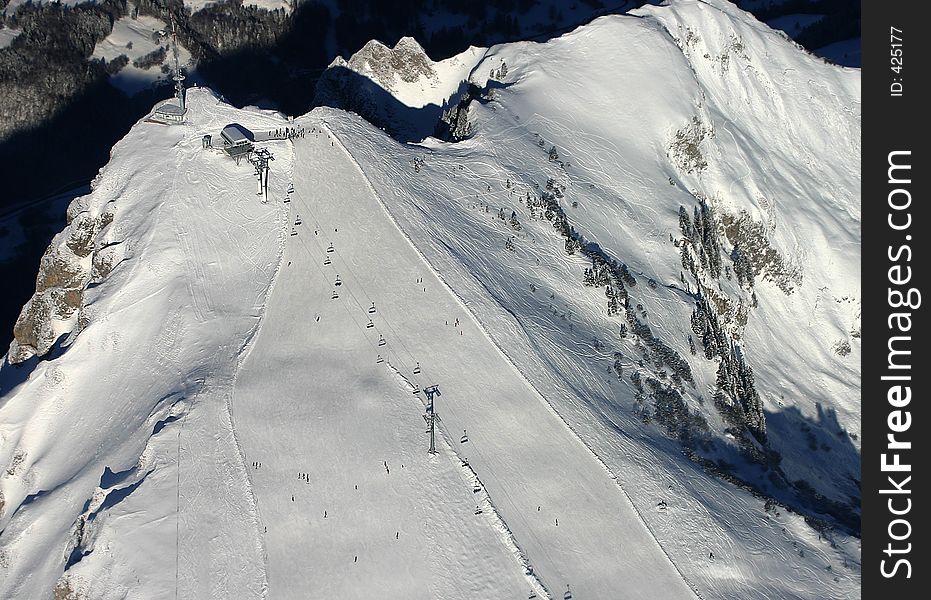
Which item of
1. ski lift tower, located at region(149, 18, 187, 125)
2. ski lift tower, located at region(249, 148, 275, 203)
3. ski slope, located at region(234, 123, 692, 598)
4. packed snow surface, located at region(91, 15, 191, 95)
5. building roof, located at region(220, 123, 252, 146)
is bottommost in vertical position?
ski slope, located at region(234, 123, 692, 598)

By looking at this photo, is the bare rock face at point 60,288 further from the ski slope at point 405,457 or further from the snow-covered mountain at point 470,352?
the ski slope at point 405,457

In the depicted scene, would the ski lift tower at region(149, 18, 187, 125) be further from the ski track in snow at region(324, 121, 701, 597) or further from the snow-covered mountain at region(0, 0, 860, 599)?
the ski track in snow at region(324, 121, 701, 597)

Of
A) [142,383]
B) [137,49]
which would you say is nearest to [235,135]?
[142,383]

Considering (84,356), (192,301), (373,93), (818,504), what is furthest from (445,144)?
(818,504)

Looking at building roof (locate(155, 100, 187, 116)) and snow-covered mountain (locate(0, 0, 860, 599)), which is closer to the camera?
snow-covered mountain (locate(0, 0, 860, 599))

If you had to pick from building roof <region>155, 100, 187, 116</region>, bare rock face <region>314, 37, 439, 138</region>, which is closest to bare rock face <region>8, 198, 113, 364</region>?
building roof <region>155, 100, 187, 116</region>
